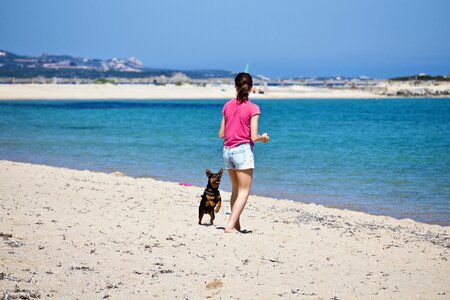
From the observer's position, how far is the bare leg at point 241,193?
23.6 feet

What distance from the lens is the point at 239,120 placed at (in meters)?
6.95

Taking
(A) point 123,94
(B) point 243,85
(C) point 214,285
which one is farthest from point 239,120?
(A) point 123,94

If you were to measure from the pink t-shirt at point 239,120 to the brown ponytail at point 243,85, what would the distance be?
0.26 ft

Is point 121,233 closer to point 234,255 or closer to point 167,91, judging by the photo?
point 234,255

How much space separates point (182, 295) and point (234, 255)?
1336mm

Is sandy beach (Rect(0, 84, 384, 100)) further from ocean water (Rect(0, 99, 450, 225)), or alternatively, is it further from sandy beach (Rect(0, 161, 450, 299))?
sandy beach (Rect(0, 161, 450, 299))

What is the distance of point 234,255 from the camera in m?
6.41

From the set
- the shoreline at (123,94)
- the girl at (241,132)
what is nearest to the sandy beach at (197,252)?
the girl at (241,132)

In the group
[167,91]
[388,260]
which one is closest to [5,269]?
[388,260]

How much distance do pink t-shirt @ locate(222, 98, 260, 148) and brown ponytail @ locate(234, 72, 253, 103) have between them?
0.08 metres

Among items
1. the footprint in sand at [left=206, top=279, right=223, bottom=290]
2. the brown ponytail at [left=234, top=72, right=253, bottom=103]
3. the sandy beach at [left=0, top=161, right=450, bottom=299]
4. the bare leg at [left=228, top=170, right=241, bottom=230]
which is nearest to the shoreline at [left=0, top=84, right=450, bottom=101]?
the sandy beach at [left=0, top=161, right=450, bottom=299]

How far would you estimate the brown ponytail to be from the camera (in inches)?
271

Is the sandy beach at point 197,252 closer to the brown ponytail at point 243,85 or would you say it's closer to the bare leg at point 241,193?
the bare leg at point 241,193

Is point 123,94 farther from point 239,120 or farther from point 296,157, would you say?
point 239,120
